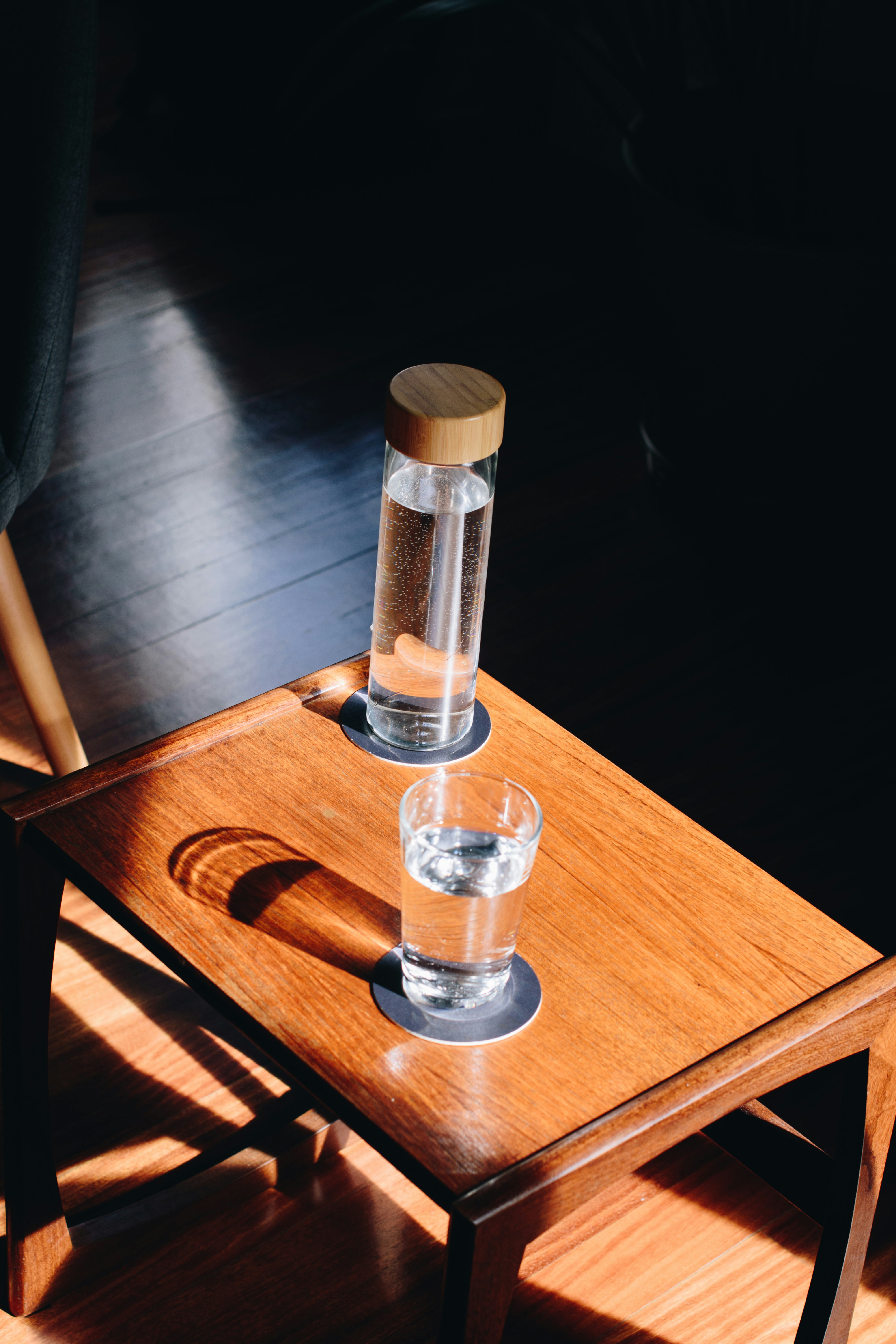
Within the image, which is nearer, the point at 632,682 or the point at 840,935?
the point at 840,935

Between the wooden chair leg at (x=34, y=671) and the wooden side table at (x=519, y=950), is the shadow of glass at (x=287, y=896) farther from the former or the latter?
the wooden chair leg at (x=34, y=671)

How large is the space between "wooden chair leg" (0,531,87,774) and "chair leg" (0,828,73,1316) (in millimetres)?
438

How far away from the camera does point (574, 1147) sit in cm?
59

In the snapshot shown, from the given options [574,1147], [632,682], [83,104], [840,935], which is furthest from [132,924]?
[632,682]

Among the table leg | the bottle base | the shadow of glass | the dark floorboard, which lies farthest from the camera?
the dark floorboard

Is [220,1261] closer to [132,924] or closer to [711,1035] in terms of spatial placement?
[132,924]

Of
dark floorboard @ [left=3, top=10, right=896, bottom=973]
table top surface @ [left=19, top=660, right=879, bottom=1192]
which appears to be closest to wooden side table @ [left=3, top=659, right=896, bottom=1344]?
table top surface @ [left=19, top=660, right=879, bottom=1192]

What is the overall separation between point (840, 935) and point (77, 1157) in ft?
2.20

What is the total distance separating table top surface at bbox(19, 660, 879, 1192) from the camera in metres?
0.62

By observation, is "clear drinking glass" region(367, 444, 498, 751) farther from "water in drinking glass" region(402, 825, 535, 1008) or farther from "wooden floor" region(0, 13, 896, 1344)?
"wooden floor" region(0, 13, 896, 1344)

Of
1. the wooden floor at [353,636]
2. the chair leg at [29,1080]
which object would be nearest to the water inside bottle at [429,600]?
the chair leg at [29,1080]

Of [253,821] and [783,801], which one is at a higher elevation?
[253,821]

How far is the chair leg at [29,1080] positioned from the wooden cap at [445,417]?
0.34 meters

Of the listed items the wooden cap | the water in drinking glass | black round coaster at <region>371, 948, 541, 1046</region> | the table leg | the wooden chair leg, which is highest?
the wooden cap
